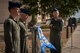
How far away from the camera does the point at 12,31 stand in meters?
6.33

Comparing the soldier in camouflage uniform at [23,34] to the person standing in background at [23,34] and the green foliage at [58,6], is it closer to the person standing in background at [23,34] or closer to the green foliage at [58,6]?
the person standing in background at [23,34]

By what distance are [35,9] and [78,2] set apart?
2673 mm

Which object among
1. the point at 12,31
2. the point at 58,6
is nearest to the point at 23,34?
the point at 12,31

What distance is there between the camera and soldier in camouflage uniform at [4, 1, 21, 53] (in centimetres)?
618

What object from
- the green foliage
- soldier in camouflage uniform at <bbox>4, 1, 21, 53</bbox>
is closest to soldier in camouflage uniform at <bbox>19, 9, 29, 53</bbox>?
soldier in camouflage uniform at <bbox>4, 1, 21, 53</bbox>

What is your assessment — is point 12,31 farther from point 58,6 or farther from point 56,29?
point 58,6

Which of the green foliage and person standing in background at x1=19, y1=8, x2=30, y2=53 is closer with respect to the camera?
person standing in background at x1=19, y1=8, x2=30, y2=53

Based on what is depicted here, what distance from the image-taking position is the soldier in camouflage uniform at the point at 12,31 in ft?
20.3

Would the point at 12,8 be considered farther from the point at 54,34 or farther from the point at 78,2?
the point at 78,2

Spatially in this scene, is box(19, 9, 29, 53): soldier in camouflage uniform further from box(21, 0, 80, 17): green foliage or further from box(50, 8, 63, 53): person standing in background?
box(21, 0, 80, 17): green foliage

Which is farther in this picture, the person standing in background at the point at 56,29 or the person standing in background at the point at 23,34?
the person standing in background at the point at 56,29

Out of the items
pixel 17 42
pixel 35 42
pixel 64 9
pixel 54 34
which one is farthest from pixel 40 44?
pixel 64 9

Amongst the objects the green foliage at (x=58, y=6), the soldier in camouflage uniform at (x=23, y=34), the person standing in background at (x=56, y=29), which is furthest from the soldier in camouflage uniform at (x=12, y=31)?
the green foliage at (x=58, y=6)

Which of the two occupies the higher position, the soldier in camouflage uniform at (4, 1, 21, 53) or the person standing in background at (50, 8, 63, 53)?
the soldier in camouflage uniform at (4, 1, 21, 53)
